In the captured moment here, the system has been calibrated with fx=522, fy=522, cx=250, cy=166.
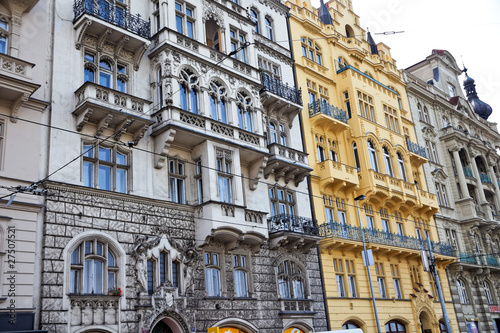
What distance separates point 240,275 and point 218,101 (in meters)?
8.39

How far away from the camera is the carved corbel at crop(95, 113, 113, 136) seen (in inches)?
809

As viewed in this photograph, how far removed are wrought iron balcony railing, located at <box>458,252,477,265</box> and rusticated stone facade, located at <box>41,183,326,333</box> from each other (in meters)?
21.0

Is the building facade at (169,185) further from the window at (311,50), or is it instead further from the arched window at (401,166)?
the arched window at (401,166)

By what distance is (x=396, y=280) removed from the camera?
34594 mm

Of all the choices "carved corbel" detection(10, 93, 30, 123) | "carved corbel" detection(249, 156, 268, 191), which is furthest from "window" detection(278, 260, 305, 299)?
"carved corbel" detection(10, 93, 30, 123)

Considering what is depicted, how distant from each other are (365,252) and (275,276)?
19.5ft

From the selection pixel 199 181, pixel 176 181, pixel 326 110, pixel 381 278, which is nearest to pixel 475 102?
pixel 326 110

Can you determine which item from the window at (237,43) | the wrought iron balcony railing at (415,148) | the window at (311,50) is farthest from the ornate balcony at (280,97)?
the wrought iron balcony railing at (415,148)

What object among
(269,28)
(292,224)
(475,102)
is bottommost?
(292,224)

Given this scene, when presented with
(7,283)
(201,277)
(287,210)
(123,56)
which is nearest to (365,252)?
(287,210)

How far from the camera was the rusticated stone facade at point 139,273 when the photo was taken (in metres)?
17.8

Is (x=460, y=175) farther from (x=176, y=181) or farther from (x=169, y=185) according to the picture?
(x=169, y=185)

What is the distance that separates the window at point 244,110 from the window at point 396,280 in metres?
14.9

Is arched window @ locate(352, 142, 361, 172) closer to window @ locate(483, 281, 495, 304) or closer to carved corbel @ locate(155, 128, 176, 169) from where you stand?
carved corbel @ locate(155, 128, 176, 169)
